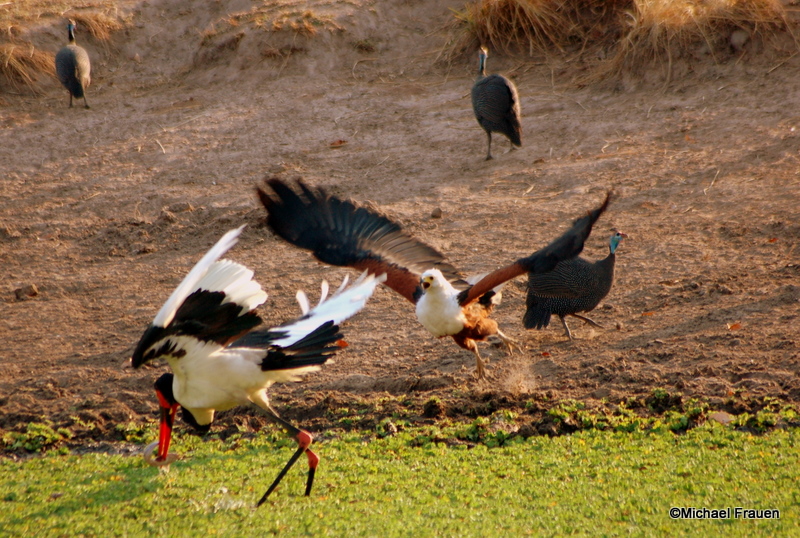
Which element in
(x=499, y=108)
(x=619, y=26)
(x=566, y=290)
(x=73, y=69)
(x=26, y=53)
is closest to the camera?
(x=566, y=290)

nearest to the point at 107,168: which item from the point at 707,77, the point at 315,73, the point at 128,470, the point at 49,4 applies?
the point at 315,73

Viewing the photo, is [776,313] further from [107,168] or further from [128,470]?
[107,168]

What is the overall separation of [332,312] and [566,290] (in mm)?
2383

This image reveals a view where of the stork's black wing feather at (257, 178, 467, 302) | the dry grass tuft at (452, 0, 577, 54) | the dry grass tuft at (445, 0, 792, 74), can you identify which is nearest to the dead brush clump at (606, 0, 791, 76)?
the dry grass tuft at (445, 0, 792, 74)

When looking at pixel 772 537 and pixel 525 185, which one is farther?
pixel 525 185

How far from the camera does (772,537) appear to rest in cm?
379

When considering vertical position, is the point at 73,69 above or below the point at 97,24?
below

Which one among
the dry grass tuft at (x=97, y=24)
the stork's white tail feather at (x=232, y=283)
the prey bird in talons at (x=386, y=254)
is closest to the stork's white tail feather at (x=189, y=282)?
the stork's white tail feather at (x=232, y=283)

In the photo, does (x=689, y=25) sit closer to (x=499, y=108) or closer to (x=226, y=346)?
(x=499, y=108)

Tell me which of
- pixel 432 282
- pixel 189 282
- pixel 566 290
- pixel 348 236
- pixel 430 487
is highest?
pixel 189 282

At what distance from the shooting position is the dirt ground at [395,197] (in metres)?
6.22

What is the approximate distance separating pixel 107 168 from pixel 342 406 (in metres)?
6.81

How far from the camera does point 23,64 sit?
1368 centimetres
